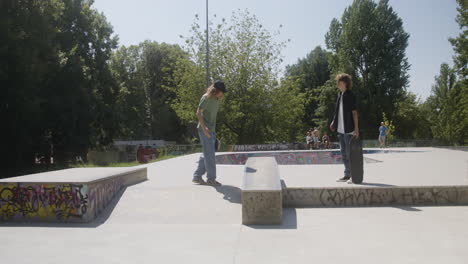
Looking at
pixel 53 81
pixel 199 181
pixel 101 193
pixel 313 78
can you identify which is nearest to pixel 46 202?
pixel 101 193

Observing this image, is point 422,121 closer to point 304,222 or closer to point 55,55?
point 55,55

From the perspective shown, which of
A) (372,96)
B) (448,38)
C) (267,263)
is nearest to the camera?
(267,263)

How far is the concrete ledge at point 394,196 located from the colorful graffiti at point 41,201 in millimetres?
2998

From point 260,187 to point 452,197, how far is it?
2.71 meters

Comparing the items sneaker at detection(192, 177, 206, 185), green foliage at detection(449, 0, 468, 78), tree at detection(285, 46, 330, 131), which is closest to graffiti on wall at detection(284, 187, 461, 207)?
sneaker at detection(192, 177, 206, 185)

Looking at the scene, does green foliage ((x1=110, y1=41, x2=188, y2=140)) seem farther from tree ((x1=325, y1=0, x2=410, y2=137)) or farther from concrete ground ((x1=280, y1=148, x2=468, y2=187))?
concrete ground ((x1=280, y1=148, x2=468, y2=187))

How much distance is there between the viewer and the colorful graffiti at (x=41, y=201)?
431 cm

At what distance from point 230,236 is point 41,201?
94.4 inches

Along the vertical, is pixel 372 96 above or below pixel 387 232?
above

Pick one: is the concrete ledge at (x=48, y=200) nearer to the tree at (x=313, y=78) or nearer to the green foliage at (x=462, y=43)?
the green foliage at (x=462, y=43)

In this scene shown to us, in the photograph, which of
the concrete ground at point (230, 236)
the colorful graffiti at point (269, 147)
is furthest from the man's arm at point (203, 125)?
the colorful graffiti at point (269, 147)

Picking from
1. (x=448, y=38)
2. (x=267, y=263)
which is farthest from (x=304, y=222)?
(x=448, y=38)

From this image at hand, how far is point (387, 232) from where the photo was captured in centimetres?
360

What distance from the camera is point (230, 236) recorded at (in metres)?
3.63
